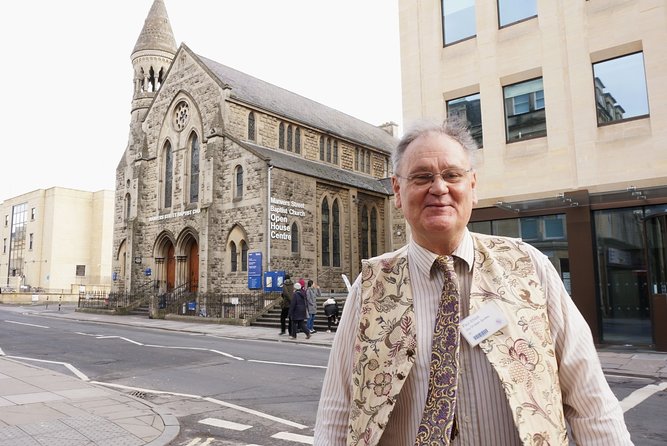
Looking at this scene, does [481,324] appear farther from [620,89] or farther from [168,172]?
[168,172]

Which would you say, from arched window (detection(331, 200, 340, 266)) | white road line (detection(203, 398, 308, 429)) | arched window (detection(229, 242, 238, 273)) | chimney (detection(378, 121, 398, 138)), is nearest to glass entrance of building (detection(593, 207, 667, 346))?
white road line (detection(203, 398, 308, 429))

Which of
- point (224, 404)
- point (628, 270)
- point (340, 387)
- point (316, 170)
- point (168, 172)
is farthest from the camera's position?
point (168, 172)

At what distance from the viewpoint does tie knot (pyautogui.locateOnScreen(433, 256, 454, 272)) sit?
1.74 m

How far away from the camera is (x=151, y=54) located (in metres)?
34.9

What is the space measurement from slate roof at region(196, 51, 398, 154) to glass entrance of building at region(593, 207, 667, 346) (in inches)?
815

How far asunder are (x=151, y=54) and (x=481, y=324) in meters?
37.9

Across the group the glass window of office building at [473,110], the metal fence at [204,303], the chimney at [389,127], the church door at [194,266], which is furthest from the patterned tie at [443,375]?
the chimney at [389,127]

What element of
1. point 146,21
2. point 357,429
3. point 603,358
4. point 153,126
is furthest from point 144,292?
point 357,429

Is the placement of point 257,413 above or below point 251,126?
below

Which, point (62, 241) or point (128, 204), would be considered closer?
point (128, 204)

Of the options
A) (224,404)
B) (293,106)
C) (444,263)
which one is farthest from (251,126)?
(444,263)

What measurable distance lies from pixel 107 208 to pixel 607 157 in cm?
6337

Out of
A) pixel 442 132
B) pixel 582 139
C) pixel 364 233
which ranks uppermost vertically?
pixel 582 139

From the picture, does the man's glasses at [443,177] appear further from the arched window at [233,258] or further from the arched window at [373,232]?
the arched window at [373,232]
